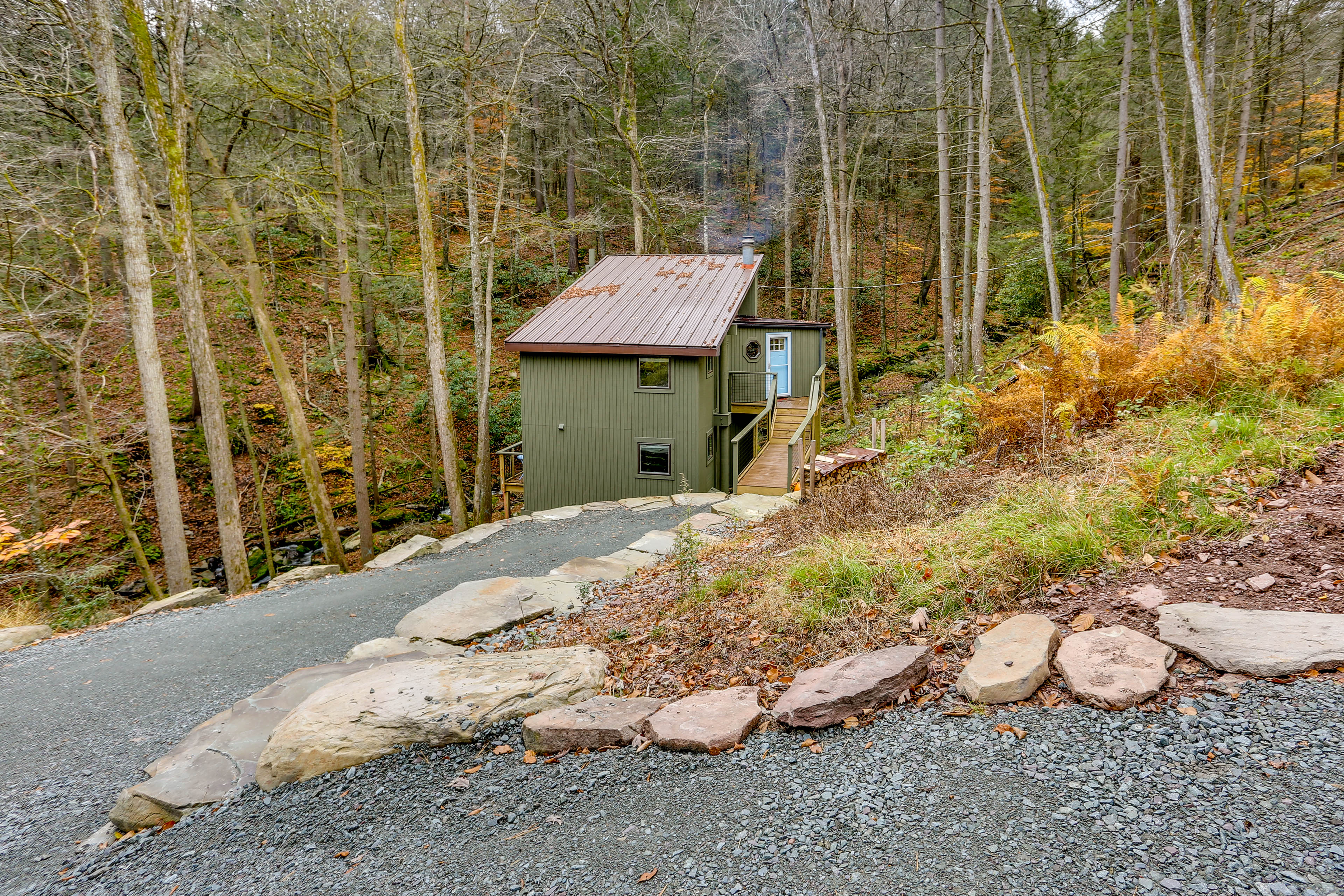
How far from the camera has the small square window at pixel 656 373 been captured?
13.2 metres

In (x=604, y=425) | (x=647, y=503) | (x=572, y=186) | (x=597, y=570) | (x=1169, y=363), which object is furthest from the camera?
(x=572, y=186)

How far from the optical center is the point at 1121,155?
14016 mm

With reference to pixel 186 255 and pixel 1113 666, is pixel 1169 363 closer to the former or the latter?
pixel 1113 666

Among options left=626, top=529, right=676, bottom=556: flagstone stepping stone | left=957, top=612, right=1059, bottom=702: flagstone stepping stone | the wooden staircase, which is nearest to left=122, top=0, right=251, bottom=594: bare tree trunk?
left=626, top=529, right=676, bottom=556: flagstone stepping stone

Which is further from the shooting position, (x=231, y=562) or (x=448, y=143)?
(x=448, y=143)

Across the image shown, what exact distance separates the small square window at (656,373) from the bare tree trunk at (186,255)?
7397 millimetres

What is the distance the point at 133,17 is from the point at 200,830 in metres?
10.6

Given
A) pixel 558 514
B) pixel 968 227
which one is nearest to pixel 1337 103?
pixel 968 227

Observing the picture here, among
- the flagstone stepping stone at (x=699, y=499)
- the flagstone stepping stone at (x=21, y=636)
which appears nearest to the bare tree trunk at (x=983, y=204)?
the flagstone stepping stone at (x=699, y=499)

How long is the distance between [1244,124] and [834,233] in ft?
33.7

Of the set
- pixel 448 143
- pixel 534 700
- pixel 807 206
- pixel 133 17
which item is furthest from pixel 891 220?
pixel 534 700

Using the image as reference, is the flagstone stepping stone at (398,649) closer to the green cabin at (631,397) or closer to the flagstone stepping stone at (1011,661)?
the flagstone stepping stone at (1011,661)

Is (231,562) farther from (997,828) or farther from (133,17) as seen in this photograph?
(997,828)

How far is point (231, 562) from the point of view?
370 inches
